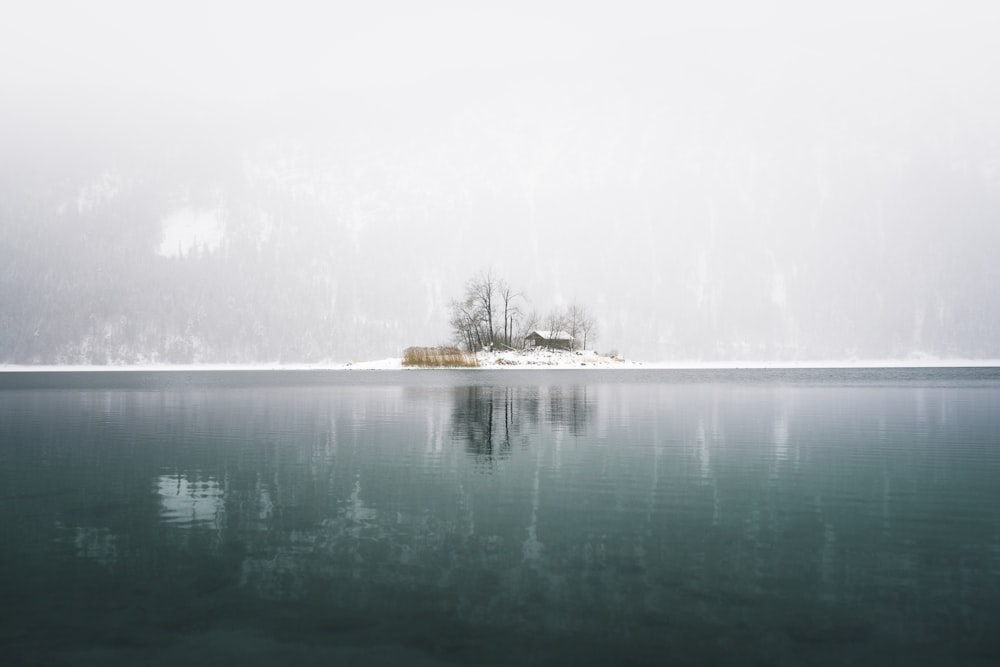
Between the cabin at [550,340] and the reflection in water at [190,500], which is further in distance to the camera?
the cabin at [550,340]

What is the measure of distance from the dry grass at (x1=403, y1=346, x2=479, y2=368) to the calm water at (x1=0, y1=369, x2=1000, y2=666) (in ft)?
300

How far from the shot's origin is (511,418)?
33.5 m

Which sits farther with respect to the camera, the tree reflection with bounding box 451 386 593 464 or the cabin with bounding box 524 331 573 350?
the cabin with bounding box 524 331 573 350

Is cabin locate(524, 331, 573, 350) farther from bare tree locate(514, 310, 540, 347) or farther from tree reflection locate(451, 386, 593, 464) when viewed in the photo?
tree reflection locate(451, 386, 593, 464)

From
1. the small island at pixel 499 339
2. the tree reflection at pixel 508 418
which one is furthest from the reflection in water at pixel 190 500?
the small island at pixel 499 339

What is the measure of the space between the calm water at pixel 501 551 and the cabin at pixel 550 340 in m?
118

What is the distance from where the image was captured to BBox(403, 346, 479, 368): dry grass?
117119 millimetres

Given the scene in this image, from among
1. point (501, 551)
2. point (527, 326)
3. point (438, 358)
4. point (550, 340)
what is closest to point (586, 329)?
point (527, 326)

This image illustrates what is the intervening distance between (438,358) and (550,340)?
33.1 meters

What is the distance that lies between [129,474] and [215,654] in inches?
507

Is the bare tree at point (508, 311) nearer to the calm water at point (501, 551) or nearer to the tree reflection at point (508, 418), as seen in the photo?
the tree reflection at point (508, 418)

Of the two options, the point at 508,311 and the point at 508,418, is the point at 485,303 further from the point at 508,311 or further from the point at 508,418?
the point at 508,418

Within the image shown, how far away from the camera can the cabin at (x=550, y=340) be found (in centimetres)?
14350

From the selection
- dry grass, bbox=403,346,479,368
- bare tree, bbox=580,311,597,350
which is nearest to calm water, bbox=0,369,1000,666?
dry grass, bbox=403,346,479,368
